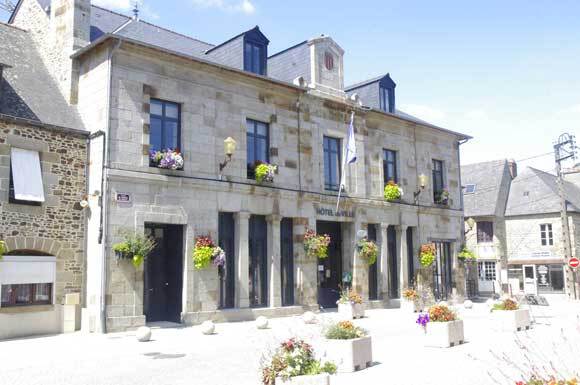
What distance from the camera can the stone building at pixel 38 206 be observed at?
14.3 m

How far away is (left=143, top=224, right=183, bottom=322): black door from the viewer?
16.7 m

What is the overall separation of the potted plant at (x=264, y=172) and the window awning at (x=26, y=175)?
6493 millimetres

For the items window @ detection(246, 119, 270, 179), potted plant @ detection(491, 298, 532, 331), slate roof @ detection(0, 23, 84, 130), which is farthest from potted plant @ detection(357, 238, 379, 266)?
slate roof @ detection(0, 23, 84, 130)

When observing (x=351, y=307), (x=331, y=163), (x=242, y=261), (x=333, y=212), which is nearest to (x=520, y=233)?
(x=331, y=163)

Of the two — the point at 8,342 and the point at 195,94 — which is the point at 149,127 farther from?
the point at 8,342

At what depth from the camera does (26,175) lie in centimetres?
1466

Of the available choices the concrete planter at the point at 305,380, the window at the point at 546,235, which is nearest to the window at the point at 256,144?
the concrete planter at the point at 305,380

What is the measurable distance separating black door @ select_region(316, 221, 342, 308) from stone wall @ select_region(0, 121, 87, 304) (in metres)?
9.15

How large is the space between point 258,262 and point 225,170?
3.34 meters

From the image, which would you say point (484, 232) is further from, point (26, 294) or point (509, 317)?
point (26, 294)

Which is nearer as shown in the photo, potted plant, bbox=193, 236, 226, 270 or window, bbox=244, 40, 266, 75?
potted plant, bbox=193, 236, 226, 270

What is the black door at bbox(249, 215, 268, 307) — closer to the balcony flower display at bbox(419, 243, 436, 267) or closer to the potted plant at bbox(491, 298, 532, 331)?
the potted plant at bbox(491, 298, 532, 331)

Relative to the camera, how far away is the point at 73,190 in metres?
15.8

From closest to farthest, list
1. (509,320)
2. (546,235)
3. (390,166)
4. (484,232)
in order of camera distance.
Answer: (509,320), (390,166), (546,235), (484,232)
